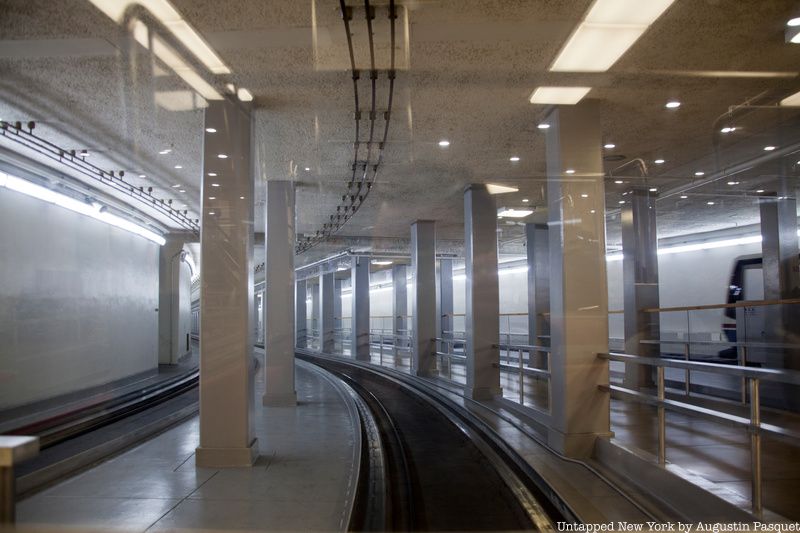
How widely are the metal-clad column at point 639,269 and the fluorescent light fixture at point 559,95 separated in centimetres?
460

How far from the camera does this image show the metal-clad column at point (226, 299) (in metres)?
5.35

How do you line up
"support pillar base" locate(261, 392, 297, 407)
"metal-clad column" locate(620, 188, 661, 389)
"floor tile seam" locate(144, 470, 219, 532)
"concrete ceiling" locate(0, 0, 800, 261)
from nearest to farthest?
1. "floor tile seam" locate(144, 470, 219, 532)
2. "concrete ceiling" locate(0, 0, 800, 261)
3. "support pillar base" locate(261, 392, 297, 407)
4. "metal-clad column" locate(620, 188, 661, 389)

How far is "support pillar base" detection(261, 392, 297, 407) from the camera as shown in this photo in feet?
30.2

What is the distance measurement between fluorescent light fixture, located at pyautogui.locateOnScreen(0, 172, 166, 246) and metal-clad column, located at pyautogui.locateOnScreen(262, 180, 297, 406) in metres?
3.15

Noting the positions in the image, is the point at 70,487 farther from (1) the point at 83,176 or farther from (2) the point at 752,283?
(2) the point at 752,283

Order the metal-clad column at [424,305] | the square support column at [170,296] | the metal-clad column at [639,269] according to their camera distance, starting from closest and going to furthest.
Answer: the metal-clad column at [639,269] < the metal-clad column at [424,305] < the square support column at [170,296]

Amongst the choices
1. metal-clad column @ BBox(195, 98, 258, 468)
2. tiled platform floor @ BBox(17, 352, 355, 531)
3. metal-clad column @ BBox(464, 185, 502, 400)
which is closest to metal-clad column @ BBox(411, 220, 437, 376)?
metal-clad column @ BBox(464, 185, 502, 400)

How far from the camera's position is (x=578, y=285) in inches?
228

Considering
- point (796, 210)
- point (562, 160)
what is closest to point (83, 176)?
point (562, 160)

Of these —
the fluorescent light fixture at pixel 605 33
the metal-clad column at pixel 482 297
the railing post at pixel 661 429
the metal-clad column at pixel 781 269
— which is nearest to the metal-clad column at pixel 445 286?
the metal-clad column at pixel 482 297

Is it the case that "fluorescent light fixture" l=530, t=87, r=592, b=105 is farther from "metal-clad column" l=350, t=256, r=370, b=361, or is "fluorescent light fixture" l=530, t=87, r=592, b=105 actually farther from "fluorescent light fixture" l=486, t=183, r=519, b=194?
"metal-clad column" l=350, t=256, r=370, b=361

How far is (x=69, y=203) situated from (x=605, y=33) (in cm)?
837

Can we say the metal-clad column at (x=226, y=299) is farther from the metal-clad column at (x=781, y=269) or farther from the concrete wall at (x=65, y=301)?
the metal-clad column at (x=781, y=269)

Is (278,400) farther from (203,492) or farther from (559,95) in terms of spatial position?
(559,95)
